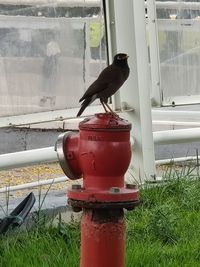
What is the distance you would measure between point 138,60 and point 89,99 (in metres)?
1.60


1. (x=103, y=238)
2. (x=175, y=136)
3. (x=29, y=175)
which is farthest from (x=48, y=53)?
(x=103, y=238)

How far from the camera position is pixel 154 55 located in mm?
5762

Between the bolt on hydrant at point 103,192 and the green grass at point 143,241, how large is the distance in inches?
43.5

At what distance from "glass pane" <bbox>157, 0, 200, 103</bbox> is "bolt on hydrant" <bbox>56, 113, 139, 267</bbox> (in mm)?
3637

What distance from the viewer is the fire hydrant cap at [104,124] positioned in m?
2.18

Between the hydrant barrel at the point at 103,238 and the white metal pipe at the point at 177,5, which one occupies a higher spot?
the white metal pipe at the point at 177,5

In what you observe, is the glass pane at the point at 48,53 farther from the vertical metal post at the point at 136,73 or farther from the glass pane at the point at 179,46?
the glass pane at the point at 179,46

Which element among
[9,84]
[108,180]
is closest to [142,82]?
[9,84]

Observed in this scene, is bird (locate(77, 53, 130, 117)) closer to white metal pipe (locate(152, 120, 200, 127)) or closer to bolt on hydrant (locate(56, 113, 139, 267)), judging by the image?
bolt on hydrant (locate(56, 113, 139, 267))

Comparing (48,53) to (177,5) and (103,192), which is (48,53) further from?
(103,192)

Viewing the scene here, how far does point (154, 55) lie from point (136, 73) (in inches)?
29.9

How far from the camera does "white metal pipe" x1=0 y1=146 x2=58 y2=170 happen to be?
4371 mm

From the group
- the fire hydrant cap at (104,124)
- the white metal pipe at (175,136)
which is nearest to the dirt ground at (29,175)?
the white metal pipe at (175,136)

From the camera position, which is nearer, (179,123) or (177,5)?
(177,5)
